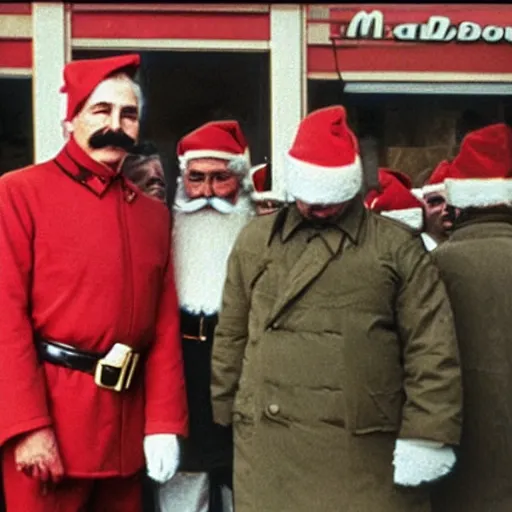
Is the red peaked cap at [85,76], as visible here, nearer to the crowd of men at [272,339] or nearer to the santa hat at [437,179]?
the crowd of men at [272,339]

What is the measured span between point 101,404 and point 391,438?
735 millimetres

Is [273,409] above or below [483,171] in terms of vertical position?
below

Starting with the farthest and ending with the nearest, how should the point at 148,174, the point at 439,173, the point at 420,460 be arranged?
the point at 439,173 → the point at 148,174 → the point at 420,460

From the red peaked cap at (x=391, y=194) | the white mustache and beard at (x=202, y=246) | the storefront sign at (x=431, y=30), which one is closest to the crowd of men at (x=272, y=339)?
the white mustache and beard at (x=202, y=246)

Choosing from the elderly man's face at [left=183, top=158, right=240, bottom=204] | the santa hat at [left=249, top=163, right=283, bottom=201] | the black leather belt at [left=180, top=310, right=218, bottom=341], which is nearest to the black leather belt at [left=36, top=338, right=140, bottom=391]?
the black leather belt at [left=180, top=310, right=218, bottom=341]

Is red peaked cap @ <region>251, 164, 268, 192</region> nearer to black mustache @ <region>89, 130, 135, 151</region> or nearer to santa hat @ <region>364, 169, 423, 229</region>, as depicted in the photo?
santa hat @ <region>364, 169, 423, 229</region>

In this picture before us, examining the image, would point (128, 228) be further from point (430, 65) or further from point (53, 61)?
point (430, 65)

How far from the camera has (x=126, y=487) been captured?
3.25 metres

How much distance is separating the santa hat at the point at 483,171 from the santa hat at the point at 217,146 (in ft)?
2.02

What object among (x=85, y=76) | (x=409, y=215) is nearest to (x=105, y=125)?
(x=85, y=76)

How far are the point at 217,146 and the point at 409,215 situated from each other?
2.13ft

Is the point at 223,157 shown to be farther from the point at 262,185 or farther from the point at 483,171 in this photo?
the point at 483,171

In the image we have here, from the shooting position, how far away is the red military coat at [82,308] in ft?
9.91

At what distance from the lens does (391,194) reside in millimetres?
3727
